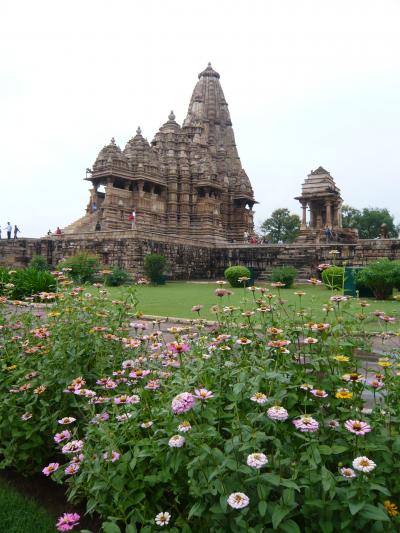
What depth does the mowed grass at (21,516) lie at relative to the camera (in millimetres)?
2684

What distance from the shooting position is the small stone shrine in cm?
3412

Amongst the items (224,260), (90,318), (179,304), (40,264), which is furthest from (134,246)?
(90,318)

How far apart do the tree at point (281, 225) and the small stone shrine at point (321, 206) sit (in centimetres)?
2481

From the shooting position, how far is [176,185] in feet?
106

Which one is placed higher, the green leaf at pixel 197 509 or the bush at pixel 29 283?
the bush at pixel 29 283

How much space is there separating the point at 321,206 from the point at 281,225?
2757cm

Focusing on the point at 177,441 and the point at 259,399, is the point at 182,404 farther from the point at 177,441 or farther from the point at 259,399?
the point at 259,399

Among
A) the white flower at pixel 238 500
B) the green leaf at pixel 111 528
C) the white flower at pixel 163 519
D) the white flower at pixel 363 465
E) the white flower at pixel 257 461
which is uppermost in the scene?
the white flower at pixel 257 461

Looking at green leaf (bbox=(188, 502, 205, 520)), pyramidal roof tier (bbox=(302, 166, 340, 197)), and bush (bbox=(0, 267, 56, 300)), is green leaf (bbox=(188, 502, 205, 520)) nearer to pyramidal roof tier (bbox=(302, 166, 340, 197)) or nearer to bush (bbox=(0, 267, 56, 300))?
bush (bbox=(0, 267, 56, 300))

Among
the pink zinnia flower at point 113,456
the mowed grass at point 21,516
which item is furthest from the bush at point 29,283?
the pink zinnia flower at point 113,456

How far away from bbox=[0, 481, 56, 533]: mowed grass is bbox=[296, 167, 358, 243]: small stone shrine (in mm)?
31259

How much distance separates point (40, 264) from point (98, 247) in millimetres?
2813

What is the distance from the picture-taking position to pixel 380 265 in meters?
13.2

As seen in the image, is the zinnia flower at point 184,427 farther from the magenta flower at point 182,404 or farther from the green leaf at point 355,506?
the green leaf at point 355,506
